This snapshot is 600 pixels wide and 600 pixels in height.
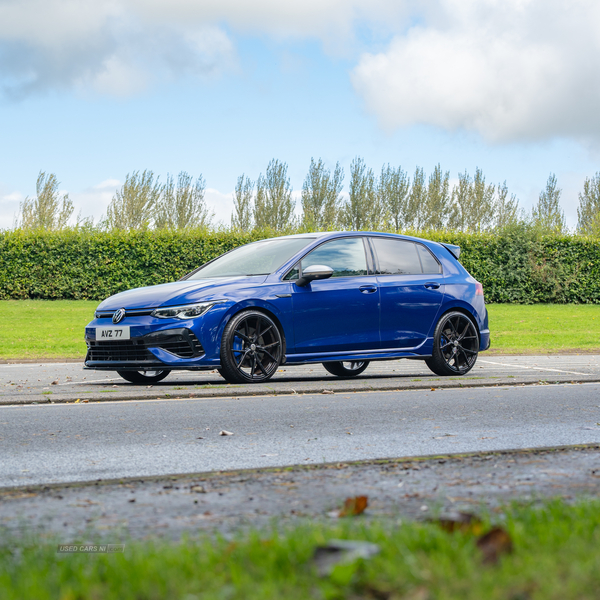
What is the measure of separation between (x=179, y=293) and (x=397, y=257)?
3039 mm

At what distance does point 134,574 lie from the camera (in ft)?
A: 7.84

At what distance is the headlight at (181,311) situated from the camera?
337 inches

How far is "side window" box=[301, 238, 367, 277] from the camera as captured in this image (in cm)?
970

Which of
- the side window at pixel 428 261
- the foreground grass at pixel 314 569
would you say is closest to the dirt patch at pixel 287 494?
the foreground grass at pixel 314 569

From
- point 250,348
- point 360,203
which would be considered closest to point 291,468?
point 250,348

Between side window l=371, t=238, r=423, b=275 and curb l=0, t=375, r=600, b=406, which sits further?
side window l=371, t=238, r=423, b=275

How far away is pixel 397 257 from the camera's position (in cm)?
1034

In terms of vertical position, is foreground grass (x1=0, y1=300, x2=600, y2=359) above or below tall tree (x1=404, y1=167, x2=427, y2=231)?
below

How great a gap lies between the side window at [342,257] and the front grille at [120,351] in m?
2.17

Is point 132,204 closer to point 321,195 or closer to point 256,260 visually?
point 321,195

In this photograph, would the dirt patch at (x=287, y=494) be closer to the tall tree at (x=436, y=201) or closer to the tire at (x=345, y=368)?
the tire at (x=345, y=368)

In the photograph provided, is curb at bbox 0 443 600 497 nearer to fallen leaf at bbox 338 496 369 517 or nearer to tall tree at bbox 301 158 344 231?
fallen leaf at bbox 338 496 369 517

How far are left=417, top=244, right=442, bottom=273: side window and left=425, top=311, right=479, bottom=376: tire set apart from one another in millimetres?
610

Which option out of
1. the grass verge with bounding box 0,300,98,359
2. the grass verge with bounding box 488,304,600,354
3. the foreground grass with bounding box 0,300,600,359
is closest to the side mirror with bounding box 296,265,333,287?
the foreground grass with bounding box 0,300,600,359
